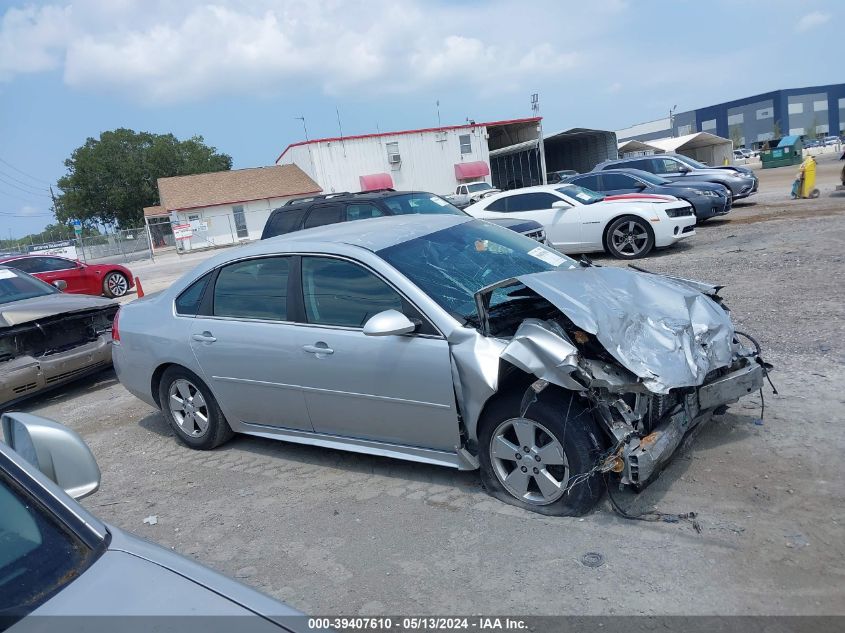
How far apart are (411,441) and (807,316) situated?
487 centimetres

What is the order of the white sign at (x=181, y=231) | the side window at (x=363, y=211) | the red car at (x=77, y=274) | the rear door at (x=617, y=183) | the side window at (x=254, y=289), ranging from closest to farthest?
the side window at (x=254, y=289)
the side window at (x=363, y=211)
the rear door at (x=617, y=183)
the red car at (x=77, y=274)
the white sign at (x=181, y=231)

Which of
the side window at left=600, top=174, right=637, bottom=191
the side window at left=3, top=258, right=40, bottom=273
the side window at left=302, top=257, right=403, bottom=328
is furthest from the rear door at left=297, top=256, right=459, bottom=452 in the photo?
the side window at left=3, top=258, right=40, bottom=273

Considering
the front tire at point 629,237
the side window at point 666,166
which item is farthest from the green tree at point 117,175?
the front tire at point 629,237

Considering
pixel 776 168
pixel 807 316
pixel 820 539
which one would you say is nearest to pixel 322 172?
pixel 776 168

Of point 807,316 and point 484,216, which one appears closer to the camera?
point 807,316

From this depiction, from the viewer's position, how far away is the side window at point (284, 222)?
11.1 meters

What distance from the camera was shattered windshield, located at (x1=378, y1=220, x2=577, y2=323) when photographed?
14.4 ft

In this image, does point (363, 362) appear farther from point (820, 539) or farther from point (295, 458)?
point (820, 539)

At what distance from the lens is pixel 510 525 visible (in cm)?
386

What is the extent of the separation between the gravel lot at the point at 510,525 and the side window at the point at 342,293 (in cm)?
115

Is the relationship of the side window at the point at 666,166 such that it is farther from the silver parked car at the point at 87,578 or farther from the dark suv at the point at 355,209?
the silver parked car at the point at 87,578

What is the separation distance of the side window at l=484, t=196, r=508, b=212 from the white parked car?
0.06 metres

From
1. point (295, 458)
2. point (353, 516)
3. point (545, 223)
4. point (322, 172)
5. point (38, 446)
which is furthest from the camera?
point (322, 172)

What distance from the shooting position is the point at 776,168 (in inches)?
1625
